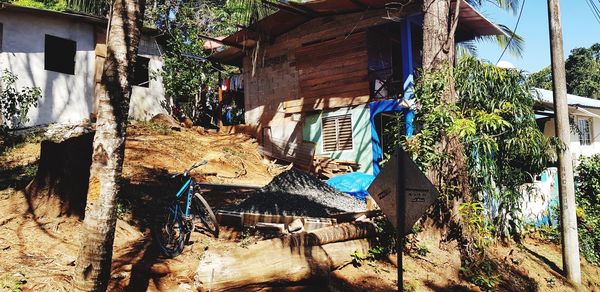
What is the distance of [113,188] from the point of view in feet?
11.7

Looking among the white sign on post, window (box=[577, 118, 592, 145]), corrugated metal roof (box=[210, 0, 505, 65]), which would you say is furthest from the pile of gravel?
window (box=[577, 118, 592, 145])

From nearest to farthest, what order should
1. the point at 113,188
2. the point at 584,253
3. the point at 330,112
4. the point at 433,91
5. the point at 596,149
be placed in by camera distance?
the point at 113,188, the point at 433,91, the point at 584,253, the point at 330,112, the point at 596,149

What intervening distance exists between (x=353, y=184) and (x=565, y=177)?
4698mm

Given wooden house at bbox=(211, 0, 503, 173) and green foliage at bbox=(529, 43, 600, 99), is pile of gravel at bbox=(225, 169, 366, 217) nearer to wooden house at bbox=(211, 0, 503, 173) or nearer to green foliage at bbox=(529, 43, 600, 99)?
wooden house at bbox=(211, 0, 503, 173)

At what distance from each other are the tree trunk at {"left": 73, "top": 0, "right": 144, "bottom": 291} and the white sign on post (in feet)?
9.17

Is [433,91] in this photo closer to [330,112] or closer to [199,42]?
[330,112]

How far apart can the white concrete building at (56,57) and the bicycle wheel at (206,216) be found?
380 inches

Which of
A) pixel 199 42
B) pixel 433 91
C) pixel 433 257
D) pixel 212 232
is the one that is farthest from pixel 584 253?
pixel 199 42

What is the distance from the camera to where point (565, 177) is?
8000mm

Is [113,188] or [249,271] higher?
[113,188]

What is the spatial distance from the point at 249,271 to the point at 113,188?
1.91 metres

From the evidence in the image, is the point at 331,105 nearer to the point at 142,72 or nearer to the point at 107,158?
the point at 142,72

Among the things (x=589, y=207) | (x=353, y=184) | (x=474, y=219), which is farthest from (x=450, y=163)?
(x=589, y=207)

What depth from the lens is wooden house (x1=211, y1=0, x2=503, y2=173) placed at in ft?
41.2
